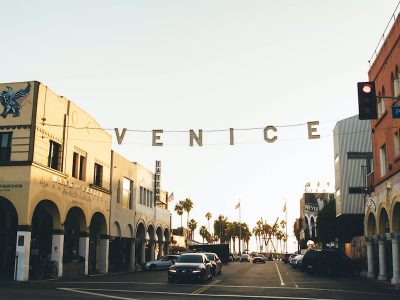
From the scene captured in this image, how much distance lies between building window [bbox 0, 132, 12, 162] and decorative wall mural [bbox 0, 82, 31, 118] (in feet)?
3.83

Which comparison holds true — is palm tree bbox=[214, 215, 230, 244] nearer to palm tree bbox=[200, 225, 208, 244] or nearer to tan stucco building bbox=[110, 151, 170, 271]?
palm tree bbox=[200, 225, 208, 244]

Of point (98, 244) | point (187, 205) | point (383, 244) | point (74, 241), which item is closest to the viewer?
point (383, 244)

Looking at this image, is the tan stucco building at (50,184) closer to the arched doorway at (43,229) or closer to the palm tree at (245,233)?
the arched doorway at (43,229)

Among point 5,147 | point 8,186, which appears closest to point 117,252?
point 8,186

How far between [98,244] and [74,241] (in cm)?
380

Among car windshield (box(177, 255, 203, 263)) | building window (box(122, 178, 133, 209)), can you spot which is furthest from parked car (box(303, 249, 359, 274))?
building window (box(122, 178, 133, 209))

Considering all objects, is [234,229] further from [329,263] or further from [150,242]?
[329,263]

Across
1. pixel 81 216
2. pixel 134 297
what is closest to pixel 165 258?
pixel 81 216

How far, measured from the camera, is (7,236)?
30750 mm

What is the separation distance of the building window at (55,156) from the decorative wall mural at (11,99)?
3.08 m

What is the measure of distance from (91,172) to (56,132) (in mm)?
5988

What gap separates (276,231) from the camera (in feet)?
613

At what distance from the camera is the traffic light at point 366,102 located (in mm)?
13328

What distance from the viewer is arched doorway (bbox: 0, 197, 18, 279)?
98.9ft
